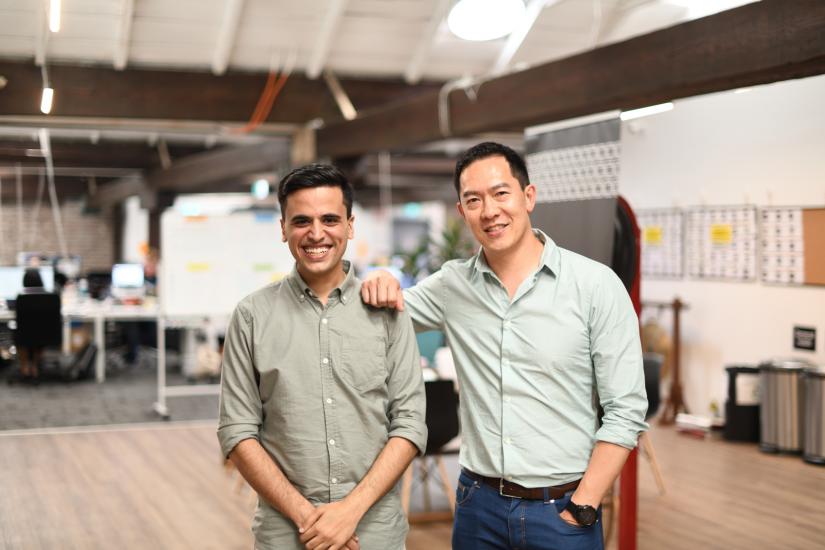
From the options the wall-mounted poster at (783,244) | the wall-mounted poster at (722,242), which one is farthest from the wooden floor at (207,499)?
the wall-mounted poster at (722,242)

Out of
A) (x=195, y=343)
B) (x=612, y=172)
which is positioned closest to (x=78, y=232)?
(x=195, y=343)

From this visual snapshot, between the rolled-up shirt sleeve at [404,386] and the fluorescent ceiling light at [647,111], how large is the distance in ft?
10.1

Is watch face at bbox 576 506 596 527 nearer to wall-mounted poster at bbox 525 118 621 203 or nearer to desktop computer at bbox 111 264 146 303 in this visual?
wall-mounted poster at bbox 525 118 621 203

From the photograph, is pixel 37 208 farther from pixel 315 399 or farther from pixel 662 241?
pixel 315 399

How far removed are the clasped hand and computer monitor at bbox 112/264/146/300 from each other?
8.81 m

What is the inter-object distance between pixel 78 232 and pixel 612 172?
5.27m

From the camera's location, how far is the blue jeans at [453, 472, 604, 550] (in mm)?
2045

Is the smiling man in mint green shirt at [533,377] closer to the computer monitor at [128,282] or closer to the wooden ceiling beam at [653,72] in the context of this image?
the wooden ceiling beam at [653,72]

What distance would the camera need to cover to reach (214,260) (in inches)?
309

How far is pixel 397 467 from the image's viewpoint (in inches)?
79.4

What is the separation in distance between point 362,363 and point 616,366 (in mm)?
636

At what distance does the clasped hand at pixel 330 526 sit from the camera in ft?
6.29

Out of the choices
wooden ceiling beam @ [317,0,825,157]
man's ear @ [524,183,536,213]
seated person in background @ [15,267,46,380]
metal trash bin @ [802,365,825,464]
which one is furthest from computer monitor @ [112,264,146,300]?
man's ear @ [524,183,536,213]

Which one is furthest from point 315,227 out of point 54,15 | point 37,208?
point 37,208
